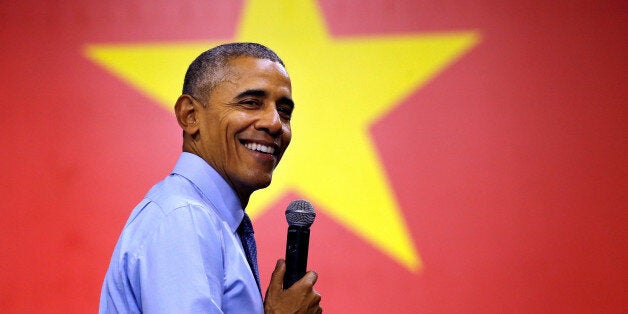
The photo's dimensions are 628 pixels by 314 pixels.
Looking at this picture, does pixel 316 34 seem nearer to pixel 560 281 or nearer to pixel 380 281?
pixel 380 281

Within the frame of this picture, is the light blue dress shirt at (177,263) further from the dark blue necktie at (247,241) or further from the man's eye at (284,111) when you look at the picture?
the man's eye at (284,111)

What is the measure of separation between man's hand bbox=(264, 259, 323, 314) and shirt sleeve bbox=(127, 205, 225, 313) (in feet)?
0.44

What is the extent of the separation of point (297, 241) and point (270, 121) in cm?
21

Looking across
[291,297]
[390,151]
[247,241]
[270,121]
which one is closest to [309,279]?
[291,297]

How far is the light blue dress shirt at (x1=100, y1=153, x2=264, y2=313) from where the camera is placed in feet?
2.75

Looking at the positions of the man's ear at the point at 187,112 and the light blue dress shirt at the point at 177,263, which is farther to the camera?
the man's ear at the point at 187,112

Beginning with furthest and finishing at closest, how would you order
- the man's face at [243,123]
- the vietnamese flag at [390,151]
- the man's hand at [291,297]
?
the vietnamese flag at [390,151] < the man's face at [243,123] < the man's hand at [291,297]

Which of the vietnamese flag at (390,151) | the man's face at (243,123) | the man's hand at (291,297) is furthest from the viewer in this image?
the vietnamese flag at (390,151)

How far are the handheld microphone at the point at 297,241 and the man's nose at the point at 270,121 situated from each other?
0.44 ft

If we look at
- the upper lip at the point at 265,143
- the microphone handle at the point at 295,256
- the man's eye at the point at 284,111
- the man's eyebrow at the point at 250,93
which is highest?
the man's eyebrow at the point at 250,93

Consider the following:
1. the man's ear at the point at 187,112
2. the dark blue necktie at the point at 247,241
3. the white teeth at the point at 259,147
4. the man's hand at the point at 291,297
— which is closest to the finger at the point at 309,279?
the man's hand at the point at 291,297

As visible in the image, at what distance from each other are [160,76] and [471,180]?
1.16 meters

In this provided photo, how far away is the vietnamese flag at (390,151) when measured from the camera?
222 cm

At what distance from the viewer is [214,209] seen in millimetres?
1032
